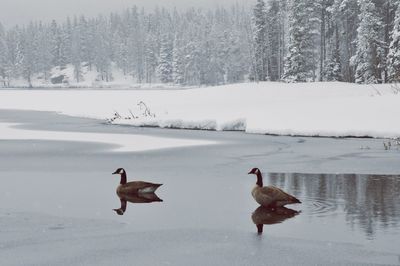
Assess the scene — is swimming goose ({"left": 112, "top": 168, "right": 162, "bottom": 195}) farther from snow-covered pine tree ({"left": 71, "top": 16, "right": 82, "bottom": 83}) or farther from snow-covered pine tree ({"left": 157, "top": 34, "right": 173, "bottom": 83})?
snow-covered pine tree ({"left": 71, "top": 16, "right": 82, "bottom": 83})

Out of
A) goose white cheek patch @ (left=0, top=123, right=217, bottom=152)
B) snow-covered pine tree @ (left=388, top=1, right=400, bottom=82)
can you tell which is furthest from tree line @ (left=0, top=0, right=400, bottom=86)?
goose white cheek patch @ (left=0, top=123, right=217, bottom=152)

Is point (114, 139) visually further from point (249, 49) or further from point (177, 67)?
point (177, 67)

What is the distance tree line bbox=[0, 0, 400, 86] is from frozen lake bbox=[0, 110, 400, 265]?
9.71 m

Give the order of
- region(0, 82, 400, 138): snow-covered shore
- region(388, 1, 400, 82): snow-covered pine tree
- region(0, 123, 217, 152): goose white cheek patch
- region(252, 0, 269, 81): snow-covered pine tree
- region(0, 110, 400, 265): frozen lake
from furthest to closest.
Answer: region(252, 0, 269, 81): snow-covered pine tree, region(388, 1, 400, 82): snow-covered pine tree, region(0, 82, 400, 138): snow-covered shore, region(0, 123, 217, 152): goose white cheek patch, region(0, 110, 400, 265): frozen lake

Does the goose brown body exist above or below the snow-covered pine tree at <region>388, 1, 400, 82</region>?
below

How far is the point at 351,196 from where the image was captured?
13.1 m

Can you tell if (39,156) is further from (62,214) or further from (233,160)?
(62,214)

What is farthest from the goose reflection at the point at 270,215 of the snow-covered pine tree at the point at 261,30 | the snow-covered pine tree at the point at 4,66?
the snow-covered pine tree at the point at 4,66

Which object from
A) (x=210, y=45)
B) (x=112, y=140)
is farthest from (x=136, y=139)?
(x=210, y=45)

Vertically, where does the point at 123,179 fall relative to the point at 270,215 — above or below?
above

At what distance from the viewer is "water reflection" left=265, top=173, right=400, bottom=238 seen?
35.6 ft

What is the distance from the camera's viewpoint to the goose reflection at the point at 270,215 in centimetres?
1092

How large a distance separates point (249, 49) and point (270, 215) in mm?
76464

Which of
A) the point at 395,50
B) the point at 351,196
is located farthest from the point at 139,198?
the point at 395,50
